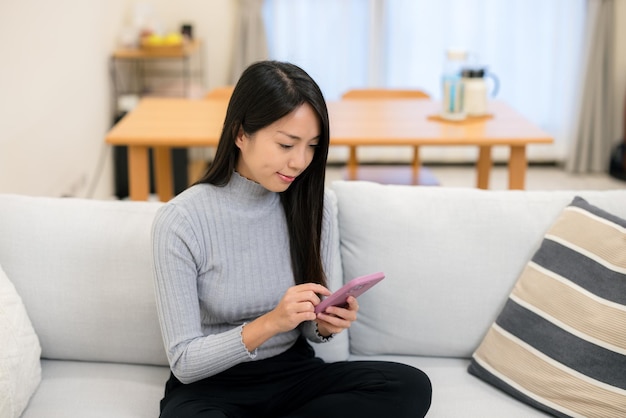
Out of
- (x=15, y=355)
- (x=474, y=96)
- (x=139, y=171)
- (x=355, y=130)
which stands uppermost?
(x=474, y=96)

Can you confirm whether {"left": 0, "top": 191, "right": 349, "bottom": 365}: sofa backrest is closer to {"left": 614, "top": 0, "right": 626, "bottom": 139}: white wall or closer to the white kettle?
the white kettle

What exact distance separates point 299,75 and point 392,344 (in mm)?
698

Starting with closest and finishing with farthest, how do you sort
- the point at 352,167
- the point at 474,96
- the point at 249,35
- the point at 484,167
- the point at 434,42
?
1. the point at 474,96
2. the point at 484,167
3. the point at 352,167
4. the point at 249,35
5. the point at 434,42

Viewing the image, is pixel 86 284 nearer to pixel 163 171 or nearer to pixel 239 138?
pixel 239 138

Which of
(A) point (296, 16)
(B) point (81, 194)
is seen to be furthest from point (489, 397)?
(A) point (296, 16)

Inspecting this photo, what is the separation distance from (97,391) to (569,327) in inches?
39.8

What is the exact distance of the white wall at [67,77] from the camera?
2914mm

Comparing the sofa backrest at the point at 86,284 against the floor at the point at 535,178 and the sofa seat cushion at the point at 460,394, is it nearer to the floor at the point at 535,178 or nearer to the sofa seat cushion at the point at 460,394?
the sofa seat cushion at the point at 460,394

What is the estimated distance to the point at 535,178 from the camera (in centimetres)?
481

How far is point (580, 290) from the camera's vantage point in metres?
1.72

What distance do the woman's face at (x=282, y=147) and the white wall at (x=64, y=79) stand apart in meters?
1.56

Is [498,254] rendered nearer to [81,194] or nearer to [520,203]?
[520,203]

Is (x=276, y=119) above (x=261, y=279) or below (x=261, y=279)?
above

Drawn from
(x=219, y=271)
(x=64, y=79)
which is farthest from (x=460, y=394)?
(x=64, y=79)
